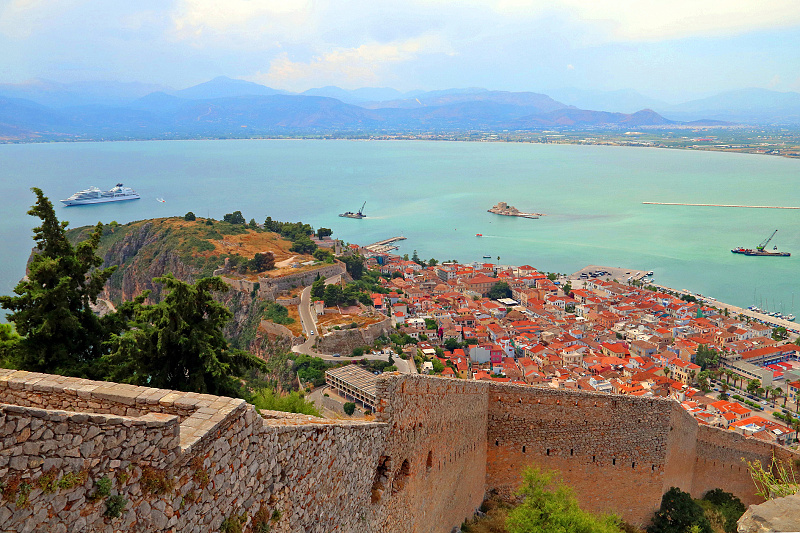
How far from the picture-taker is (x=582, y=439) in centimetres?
1088

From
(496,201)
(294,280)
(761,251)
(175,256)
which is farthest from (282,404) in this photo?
(496,201)

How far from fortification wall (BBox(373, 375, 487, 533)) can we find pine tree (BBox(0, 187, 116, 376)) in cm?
398

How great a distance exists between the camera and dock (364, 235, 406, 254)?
74169mm

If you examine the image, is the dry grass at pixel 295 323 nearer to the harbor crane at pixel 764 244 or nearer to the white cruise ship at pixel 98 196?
the harbor crane at pixel 764 244

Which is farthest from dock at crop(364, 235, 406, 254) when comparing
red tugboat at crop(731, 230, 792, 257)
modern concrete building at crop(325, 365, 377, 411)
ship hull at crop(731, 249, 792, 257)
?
ship hull at crop(731, 249, 792, 257)

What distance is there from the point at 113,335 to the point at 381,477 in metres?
3.72

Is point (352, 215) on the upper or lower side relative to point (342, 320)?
lower

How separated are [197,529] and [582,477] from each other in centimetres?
886

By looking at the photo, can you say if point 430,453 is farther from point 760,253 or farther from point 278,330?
point 760,253

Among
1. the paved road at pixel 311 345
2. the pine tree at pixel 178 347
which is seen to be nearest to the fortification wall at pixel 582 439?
the pine tree at pixel 178 347

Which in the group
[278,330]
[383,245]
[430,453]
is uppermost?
[430,453]

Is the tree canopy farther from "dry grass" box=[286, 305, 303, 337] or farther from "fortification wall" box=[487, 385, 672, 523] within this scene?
"dry grass" box=[286, 305, 303, 337]

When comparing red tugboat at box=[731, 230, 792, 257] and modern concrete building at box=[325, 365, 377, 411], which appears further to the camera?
red tugboat at box=[731, 230, 792, 257]

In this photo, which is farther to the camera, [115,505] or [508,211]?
[508,211]
